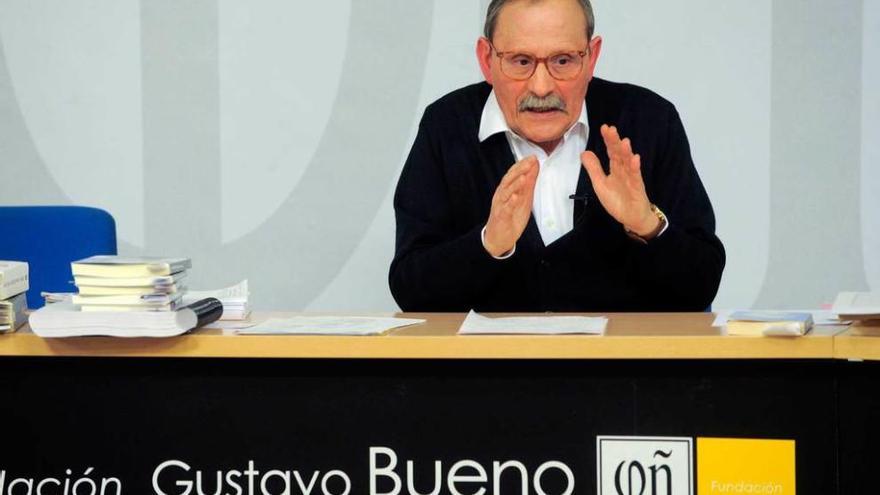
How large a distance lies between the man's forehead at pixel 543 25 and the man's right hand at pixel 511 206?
37 cm

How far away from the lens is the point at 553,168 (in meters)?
2.56

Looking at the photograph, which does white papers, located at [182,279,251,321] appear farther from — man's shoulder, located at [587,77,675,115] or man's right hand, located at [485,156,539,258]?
man's shoulder, located at [587,77,675,115]

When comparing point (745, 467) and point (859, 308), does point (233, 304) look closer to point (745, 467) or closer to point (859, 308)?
point (745, 467)

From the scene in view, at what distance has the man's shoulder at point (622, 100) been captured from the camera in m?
2.62

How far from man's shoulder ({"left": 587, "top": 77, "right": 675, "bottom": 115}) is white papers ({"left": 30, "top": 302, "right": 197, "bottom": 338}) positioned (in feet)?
3.95

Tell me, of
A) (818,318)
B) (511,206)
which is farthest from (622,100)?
(818,318)

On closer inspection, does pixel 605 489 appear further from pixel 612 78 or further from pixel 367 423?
pixel 612 78

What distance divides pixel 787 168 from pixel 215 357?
215cm

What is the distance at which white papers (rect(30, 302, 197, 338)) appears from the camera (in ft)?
5.86

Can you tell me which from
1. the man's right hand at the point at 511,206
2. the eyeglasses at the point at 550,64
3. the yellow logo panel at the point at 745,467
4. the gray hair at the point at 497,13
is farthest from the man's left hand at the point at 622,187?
the yellow logo panel at the point at 745,467

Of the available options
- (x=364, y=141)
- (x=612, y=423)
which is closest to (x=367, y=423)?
(x=612, y=423)

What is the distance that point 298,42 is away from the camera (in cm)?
356

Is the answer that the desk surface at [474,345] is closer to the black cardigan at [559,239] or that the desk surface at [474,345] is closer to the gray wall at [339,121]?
the black cardigan at [559,239]

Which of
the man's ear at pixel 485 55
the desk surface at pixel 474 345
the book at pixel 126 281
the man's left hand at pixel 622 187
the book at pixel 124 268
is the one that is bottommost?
the desk surface at pixel 474 345
